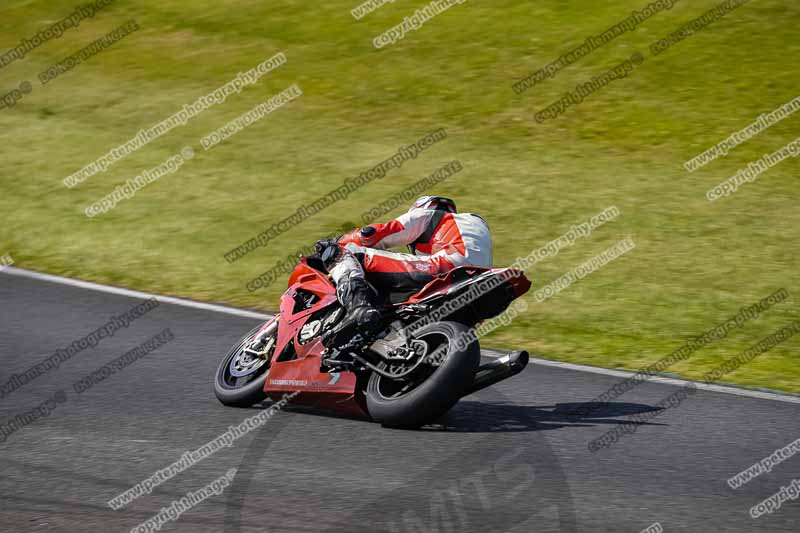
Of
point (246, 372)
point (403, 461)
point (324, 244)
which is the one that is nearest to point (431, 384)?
point (403, 461)

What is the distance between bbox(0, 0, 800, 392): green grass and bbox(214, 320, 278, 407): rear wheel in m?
2.93

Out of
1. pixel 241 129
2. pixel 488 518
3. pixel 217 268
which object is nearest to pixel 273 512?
pixel 488 518

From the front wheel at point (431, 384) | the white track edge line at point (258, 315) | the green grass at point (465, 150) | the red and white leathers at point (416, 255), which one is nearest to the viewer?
the front wheel at point (431, 384)

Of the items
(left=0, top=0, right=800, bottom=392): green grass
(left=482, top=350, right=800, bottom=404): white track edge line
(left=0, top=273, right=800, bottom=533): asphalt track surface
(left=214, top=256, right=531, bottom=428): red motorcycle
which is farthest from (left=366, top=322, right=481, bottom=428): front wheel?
(left=0, top=0, right=800, bottom=392): green grass

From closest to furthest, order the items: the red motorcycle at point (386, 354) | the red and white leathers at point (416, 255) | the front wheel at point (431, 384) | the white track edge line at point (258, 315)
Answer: the front wheel at point (431, 384) → the red motorcycle at point (386, 354) → the red and white leathers at point (416, 255) → the white track edge line at point (258, 315)

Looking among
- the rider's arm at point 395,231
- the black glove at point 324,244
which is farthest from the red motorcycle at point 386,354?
the rider's arm at point 395,231

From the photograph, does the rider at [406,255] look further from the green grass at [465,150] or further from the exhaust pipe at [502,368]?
the green grass at [465,150]

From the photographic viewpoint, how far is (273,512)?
21.3 ft

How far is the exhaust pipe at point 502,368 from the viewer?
24.8 feet

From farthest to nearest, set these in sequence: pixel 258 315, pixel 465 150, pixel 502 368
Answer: pixel 465 150, pixel 258 315, pixel 502 368

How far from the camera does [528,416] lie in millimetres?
8289

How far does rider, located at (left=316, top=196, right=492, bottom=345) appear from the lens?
802 centimetres

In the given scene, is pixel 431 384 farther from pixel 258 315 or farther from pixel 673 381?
pixel 258 315

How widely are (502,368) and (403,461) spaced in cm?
97
